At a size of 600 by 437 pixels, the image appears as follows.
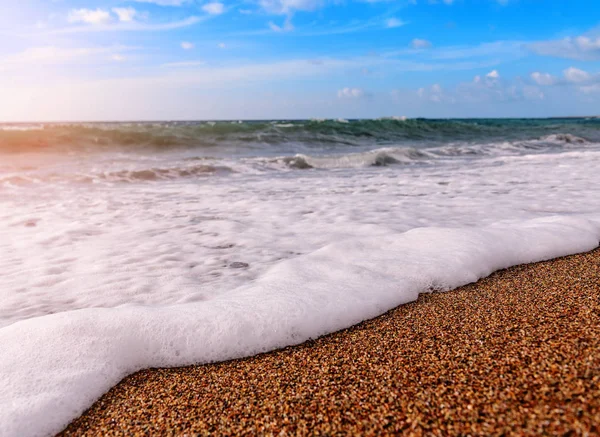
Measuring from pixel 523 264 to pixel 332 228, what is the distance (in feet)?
5.38

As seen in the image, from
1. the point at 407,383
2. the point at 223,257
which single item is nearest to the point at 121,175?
the point at 223,257

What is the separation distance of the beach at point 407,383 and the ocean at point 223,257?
0.15 m

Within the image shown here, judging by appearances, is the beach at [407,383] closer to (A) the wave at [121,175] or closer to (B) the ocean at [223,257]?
(B) the ocean at [223,257]

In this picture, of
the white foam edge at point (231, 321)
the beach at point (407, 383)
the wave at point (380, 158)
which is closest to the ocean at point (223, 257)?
the white foam edge at point (231, 321)

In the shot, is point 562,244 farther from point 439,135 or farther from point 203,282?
Answer: point 439,135

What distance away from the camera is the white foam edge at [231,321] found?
1.76m

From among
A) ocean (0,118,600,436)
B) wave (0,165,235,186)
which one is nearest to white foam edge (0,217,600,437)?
ocean (0,118,600,436)

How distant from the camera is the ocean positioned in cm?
200

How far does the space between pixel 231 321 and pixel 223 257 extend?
1.26m

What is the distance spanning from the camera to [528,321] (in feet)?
6.49

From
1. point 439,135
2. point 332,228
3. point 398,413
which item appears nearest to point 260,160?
point 332,228

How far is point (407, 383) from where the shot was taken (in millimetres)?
1582

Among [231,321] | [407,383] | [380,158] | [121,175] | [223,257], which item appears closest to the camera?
[407,383]

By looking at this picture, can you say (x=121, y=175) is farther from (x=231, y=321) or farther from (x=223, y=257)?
(x=231, y=321)
